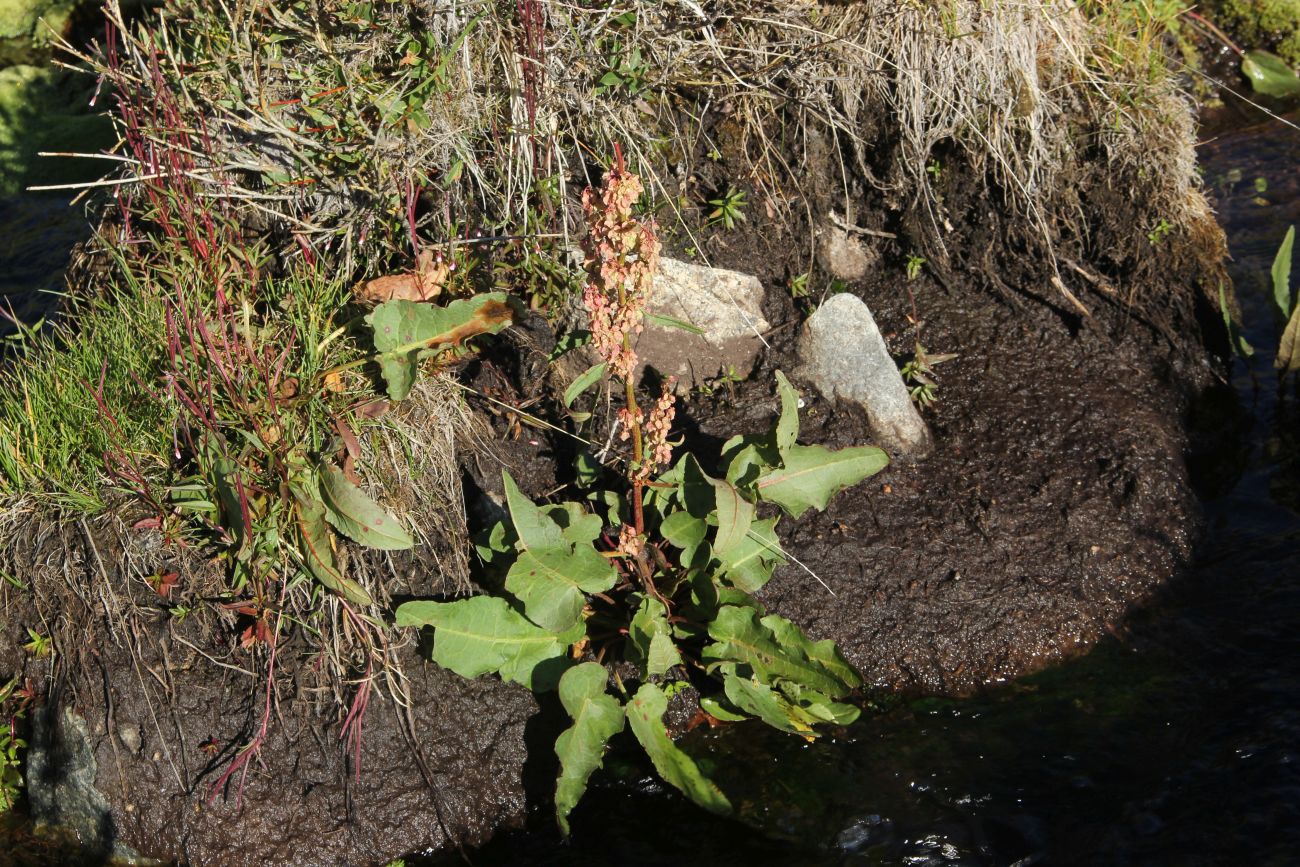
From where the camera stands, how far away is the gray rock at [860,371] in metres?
4.24

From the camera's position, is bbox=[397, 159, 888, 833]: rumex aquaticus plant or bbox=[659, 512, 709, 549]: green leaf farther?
bbox=[659, 512, 709, 549]: green leaf

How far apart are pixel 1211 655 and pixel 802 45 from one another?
2.81 metres

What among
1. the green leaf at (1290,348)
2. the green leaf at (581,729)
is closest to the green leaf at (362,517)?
the green leaf at (581,729)

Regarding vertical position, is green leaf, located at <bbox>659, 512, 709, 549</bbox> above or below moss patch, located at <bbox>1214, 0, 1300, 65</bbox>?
below

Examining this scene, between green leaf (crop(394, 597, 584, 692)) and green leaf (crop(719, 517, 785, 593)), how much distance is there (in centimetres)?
55

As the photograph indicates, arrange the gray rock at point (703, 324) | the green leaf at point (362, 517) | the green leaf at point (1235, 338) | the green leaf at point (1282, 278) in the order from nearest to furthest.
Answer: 1. the green leaf at point (362, 517)
2. the gray rock at point (703, 324)
3. the green leaf at point (1282, 278)
4. the green leaf at point (1235, 338)

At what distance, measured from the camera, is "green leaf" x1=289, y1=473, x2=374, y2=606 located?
11.1ft

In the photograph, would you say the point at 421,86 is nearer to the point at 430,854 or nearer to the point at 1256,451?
the point at 430,854

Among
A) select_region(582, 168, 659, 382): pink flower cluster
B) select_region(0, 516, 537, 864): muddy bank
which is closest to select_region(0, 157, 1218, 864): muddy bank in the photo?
select_region(0, 516, 537, 864): muddy bank

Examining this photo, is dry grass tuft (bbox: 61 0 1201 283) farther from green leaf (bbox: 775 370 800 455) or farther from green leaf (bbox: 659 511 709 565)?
green leaf (bbox: 659 511 709 565)

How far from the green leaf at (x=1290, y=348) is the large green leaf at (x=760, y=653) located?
9.20ft

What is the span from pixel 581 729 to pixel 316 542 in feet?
3.40

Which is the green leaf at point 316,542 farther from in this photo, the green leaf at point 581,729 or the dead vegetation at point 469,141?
the green leaf at point 581,729

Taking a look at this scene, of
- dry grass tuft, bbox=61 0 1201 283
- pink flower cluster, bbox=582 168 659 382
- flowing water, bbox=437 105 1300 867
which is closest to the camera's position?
pink flower cluster, bbox=582 168 659 382
